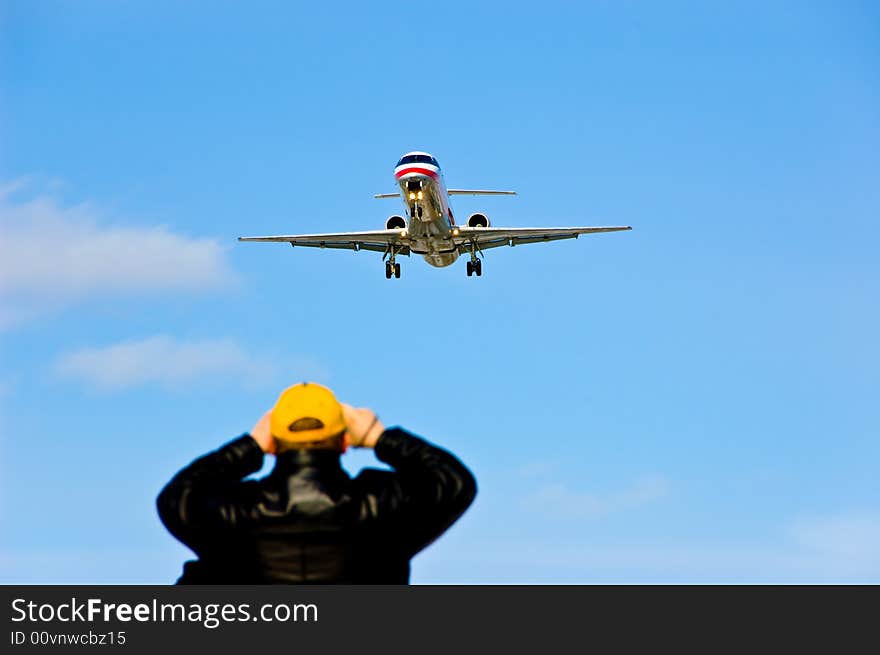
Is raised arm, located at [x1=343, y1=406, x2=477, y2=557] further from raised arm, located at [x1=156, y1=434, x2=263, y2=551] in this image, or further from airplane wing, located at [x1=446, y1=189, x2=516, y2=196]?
airplane wing, located at [x1=446, y1=189, x2=516, y2=196]

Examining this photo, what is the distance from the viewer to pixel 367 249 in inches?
2365

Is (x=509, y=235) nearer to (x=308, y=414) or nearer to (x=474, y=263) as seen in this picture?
(x=474, y=263)

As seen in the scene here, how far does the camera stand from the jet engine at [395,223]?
57875 millimetres

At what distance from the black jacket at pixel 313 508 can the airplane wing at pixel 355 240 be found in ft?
167

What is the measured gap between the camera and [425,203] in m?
53.4

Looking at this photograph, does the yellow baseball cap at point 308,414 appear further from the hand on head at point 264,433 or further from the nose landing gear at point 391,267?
the nose landing gear at point 391,267

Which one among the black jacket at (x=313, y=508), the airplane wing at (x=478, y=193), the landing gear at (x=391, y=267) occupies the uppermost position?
the airplane wing at (x=478, y=193)

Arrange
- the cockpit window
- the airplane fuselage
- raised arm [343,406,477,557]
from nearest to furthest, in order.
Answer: raised arm [343,406,477,557] < the airplane fuselage < the cockpit window

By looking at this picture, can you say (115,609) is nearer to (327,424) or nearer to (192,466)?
(192,466)

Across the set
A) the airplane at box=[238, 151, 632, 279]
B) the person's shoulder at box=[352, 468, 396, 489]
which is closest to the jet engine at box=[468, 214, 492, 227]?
the airplane at box=[238, 151, 632, 279]

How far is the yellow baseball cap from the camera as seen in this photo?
5.89m

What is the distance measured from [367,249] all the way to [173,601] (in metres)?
54.1

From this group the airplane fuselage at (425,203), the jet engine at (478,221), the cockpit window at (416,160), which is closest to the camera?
the airplane fuselage at (425,203)

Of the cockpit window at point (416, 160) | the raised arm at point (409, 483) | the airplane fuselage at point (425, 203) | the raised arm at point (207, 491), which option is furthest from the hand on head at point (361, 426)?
the cockpit window at point (416, 160)
